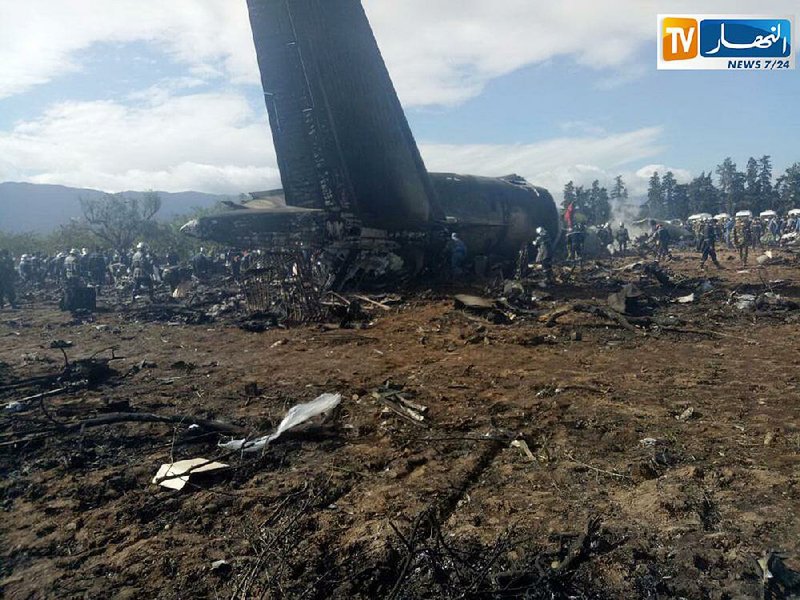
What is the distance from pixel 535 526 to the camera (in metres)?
3.05

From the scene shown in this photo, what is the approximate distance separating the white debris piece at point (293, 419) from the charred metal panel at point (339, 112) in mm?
9829

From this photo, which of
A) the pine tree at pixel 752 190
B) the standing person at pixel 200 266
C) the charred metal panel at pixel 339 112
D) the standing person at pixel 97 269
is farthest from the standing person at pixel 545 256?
the pine tree at pixel 752 190

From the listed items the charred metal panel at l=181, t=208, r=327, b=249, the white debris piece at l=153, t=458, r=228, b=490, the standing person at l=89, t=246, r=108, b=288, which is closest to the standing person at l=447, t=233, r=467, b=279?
the charred metal panel at l=181, t=208, r=327, b=249

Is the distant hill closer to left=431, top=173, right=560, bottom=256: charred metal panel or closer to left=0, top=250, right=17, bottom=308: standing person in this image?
left=0, top=250, right=17, bottom=308: standing person

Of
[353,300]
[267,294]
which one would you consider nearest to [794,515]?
[353,300]

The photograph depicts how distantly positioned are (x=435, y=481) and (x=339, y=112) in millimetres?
13278

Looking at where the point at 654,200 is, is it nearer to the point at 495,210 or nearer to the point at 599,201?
the point at 599,201

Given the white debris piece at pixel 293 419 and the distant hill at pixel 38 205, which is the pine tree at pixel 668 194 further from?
the distant hill at pixel 38 205

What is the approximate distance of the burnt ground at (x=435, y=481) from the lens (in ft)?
8.88

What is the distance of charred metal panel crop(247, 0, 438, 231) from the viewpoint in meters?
14.7

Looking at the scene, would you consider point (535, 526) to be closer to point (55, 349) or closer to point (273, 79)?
point (55, 349)

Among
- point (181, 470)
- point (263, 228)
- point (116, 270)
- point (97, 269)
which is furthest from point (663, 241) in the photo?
point (116, 270)

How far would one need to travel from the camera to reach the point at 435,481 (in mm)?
3678

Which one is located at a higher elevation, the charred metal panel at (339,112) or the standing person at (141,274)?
the charred metal panel at (339,112)
